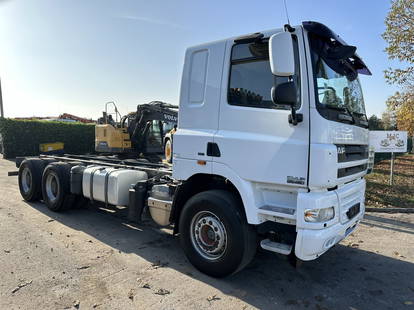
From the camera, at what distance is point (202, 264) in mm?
3986

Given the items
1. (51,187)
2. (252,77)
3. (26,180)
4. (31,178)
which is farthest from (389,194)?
(26,180)

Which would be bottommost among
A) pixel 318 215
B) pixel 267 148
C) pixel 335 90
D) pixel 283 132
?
pixel 318 215

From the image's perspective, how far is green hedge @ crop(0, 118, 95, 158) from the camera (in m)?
20.1

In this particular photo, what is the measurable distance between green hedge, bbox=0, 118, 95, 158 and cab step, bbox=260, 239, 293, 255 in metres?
21.3

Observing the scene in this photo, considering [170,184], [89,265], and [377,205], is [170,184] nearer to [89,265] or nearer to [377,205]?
[89,265]

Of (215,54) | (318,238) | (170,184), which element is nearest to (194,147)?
(170,184)

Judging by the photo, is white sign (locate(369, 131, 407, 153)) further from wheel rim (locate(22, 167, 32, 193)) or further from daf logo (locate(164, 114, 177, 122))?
wheel rim (locate(22, 167, 32, 193))

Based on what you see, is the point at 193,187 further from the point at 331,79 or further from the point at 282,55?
the point at 331,79

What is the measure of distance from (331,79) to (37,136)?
71.5 ft

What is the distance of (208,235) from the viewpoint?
401 cm

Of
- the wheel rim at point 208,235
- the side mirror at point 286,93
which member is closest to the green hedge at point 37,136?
the wheel rim at point 208,235

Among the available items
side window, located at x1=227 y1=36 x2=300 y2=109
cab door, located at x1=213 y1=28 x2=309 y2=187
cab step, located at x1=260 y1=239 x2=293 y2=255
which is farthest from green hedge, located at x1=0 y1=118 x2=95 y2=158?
cab step, located at x1=260 y1=239 x2=293 y2=255

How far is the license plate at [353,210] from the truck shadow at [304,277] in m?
0.87

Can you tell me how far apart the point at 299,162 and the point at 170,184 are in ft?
7.11
